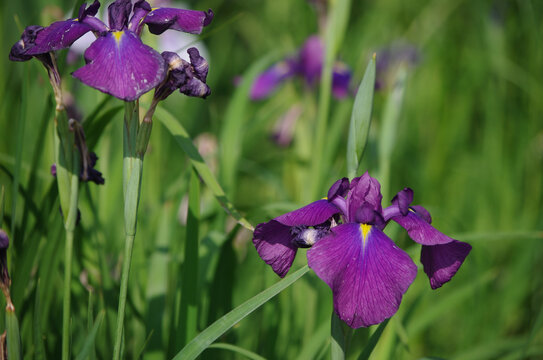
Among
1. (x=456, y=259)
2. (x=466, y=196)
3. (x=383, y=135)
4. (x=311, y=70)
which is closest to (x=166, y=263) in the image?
(x=383, y=135)

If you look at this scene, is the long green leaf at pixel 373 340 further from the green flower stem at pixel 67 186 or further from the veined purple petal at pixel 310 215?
the green flower stem at pixel 67 186

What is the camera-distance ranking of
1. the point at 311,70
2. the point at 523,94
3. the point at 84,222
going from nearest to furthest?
the point at 84,222 < the point at 311,70 < the point at 523,94

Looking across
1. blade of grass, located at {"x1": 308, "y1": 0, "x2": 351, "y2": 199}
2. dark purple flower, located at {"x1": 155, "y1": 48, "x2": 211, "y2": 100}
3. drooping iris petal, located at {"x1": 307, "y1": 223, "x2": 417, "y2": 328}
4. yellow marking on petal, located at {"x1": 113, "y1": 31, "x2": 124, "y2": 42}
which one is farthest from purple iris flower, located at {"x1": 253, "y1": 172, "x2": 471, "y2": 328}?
blade of grass, located at {"x1": 308, "y1": 0, "x2": 351, "y2": 199}

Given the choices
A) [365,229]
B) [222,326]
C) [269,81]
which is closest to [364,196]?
[365,229]

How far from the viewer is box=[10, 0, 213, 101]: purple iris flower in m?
0.71

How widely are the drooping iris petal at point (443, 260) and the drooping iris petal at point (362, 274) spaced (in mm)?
99

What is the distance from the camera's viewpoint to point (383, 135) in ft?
4.37

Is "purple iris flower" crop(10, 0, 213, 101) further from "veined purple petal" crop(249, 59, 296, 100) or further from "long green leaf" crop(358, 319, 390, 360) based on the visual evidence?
"veined purple petal" crop(249, 59, 296, 100)

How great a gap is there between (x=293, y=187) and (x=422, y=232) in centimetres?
153

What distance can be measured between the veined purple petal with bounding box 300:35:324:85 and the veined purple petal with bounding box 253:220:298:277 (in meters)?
1.40

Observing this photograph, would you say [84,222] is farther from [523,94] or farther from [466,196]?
[523,94]

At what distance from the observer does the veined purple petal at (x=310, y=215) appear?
0.78 metres

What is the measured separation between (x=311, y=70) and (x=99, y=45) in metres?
1.47

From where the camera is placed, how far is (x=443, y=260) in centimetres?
83
